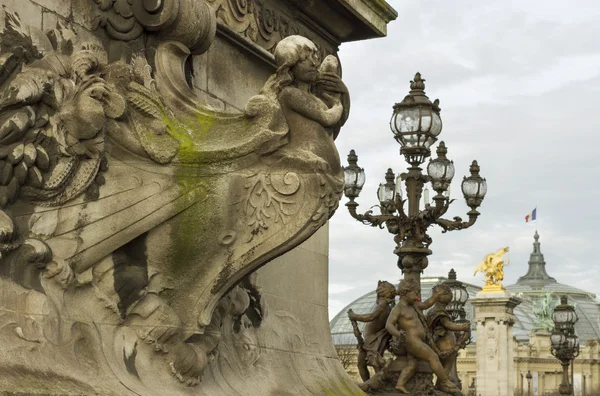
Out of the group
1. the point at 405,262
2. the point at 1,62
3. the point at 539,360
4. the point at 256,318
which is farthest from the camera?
the point at 539,360

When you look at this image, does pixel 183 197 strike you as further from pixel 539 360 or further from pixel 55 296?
pixel 539 360

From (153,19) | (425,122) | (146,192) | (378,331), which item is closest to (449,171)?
(425,122)

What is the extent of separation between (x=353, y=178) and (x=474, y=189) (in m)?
2.06

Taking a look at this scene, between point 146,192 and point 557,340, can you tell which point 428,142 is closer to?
point 146,192

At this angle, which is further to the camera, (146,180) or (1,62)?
(146,180)

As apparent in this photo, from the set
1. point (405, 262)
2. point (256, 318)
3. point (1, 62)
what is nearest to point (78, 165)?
point (1, 62)

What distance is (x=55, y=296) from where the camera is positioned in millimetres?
5363

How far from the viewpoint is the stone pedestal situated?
3097 inches

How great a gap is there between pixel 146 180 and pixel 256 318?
181 cm

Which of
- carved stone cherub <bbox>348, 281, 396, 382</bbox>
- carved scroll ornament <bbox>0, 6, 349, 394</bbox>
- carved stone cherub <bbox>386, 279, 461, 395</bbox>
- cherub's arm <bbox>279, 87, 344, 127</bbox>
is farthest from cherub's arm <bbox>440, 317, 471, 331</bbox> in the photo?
cherub's arm <bbox>279, 87, 344, 127</bbox>

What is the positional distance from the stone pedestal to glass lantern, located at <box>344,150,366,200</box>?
5681cm

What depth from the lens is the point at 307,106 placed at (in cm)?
579

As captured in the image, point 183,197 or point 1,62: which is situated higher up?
point 1,62

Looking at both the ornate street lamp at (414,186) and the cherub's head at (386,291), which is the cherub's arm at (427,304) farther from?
the ornate street lamp at (414,186)
